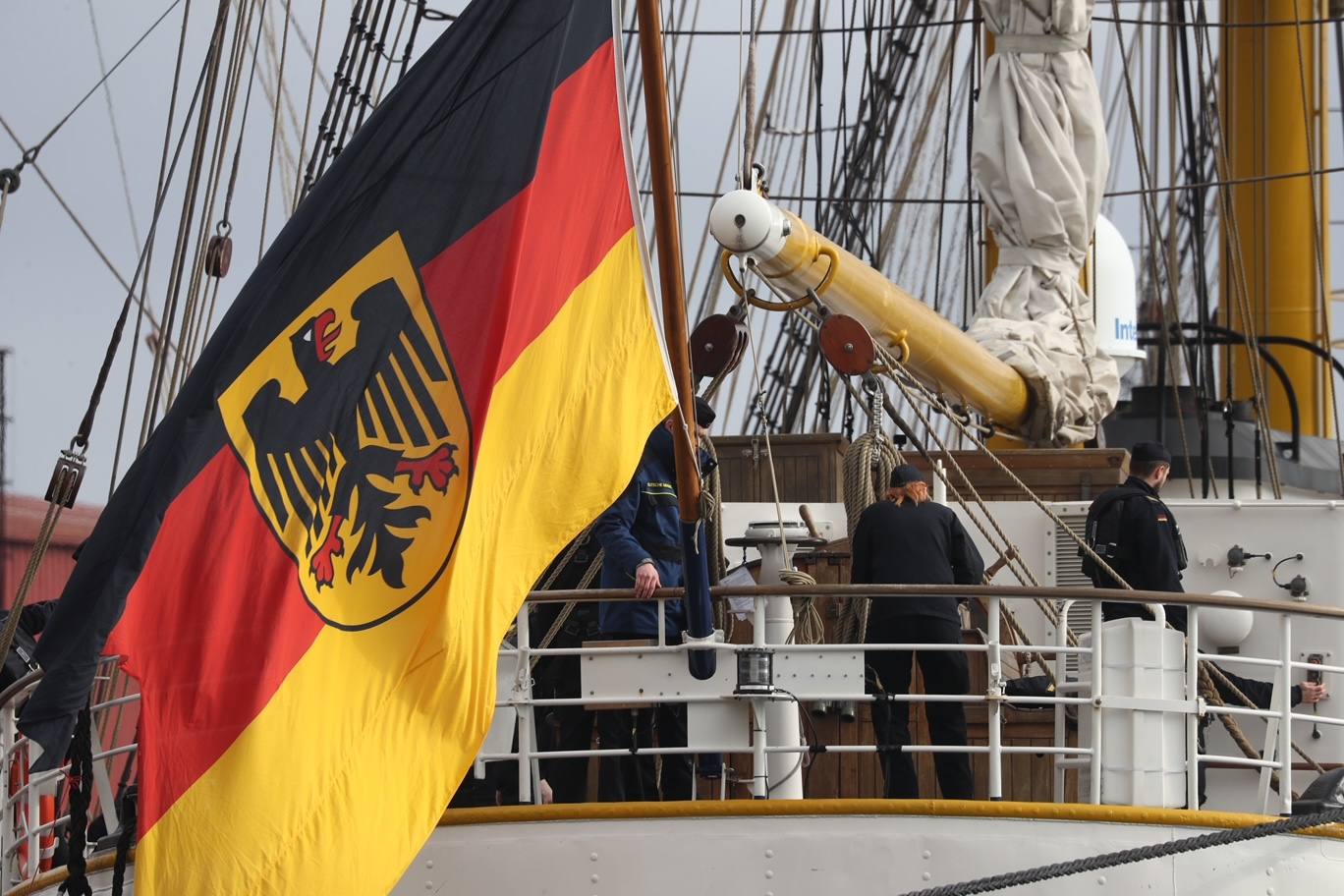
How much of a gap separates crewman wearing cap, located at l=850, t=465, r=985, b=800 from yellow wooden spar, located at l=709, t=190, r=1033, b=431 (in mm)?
1582

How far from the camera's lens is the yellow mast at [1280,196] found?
1559 centimetres

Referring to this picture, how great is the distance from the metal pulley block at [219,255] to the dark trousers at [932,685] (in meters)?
3.67

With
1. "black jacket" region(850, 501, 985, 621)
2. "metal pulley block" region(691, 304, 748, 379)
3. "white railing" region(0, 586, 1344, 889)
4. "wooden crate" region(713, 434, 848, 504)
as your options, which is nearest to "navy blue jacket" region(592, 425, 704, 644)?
"white railing" region(0, 586, 1344, 889)

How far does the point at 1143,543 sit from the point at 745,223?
2.01 m

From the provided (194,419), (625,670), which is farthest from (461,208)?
(625,670)

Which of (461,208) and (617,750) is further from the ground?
(461,208)

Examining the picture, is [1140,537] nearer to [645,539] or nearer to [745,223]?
[645,539]

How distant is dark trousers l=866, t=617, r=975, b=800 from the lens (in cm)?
633

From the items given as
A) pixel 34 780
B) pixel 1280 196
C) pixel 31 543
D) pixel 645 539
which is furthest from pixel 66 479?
pixel 31 543

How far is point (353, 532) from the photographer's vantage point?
4.90 m

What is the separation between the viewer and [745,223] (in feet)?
25.5

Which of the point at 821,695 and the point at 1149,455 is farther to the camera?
the point at 1149,455

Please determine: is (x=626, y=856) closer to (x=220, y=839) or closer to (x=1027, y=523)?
(x=220, y=839)

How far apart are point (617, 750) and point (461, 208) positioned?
1675 millimetres
